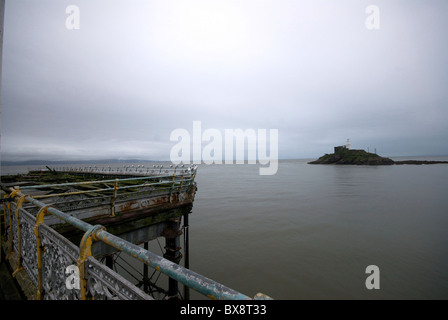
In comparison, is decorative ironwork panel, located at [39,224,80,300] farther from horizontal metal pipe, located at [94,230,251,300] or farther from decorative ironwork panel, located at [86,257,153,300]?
horizontal metal pipe, located at [94,230,251,300]

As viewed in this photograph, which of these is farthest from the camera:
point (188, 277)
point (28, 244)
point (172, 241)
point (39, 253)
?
point (172, 241)

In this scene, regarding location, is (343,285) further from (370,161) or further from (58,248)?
(370,161)

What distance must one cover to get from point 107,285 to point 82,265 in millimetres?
487

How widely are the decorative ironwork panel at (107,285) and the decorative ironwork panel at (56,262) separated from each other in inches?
13.8

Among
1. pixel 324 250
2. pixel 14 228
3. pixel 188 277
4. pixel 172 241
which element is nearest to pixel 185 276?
pixel 188 277

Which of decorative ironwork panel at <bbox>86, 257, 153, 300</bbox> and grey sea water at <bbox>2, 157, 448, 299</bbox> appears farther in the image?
grey sea water at <bbox>2, 157, 448, 299</bbox>

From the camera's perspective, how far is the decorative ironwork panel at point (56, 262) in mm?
2311

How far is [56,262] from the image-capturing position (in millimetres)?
2672

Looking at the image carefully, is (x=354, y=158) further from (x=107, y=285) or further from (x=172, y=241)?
(x=107, y=285)

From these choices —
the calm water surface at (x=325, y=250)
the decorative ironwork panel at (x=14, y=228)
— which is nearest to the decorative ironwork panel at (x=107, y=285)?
the decorative ironwork panel at (x=14, y=228)

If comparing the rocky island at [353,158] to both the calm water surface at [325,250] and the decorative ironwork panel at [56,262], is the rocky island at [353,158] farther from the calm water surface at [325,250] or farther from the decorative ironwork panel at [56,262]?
the decorative ironwork panel at [56,262]

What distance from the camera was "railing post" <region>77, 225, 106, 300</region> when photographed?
1.94 meters
